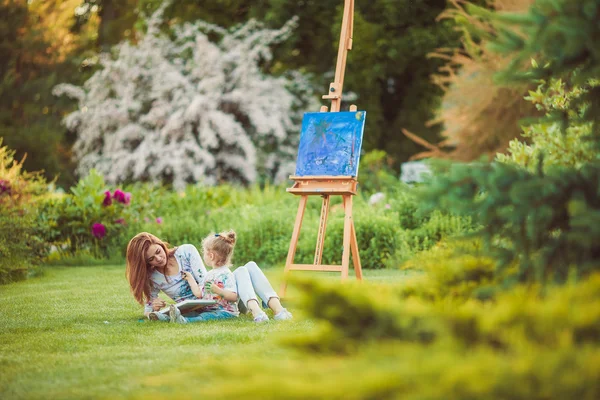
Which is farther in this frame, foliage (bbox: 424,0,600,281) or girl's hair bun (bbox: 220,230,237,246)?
girl's hair bun (bbox: 220,230,237,246)

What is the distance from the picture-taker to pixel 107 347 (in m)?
4.90

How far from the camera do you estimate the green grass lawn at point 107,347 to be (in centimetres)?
371

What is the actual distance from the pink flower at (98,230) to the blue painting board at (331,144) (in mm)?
4728

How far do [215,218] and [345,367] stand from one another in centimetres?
988

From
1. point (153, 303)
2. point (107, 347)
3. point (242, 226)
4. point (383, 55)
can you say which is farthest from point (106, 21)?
point (107, 347)

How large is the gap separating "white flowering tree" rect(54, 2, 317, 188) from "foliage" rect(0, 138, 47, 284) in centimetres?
795

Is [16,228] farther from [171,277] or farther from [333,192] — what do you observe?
[333,192]

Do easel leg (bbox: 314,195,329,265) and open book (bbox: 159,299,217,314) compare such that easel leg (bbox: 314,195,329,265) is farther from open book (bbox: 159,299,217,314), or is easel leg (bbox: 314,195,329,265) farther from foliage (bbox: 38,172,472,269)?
foliage (bbox: 38,172,472,269)

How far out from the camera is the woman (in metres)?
5.98

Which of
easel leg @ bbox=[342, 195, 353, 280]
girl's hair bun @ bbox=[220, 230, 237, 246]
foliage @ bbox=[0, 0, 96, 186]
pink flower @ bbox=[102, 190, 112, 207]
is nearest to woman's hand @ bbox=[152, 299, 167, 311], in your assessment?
girl's hair bun @ bbox=[220, 230, 237, 246]

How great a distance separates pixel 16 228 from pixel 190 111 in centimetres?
934

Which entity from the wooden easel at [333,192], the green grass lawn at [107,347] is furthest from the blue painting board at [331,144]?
the green grass lawn at [107,347]

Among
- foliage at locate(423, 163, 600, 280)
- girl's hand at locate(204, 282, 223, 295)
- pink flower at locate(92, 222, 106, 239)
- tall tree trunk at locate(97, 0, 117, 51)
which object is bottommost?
girl's hand at locate(204, 282, 223, 295)

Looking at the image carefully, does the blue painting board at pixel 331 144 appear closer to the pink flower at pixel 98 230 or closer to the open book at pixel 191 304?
the open book at pixel 191 304
